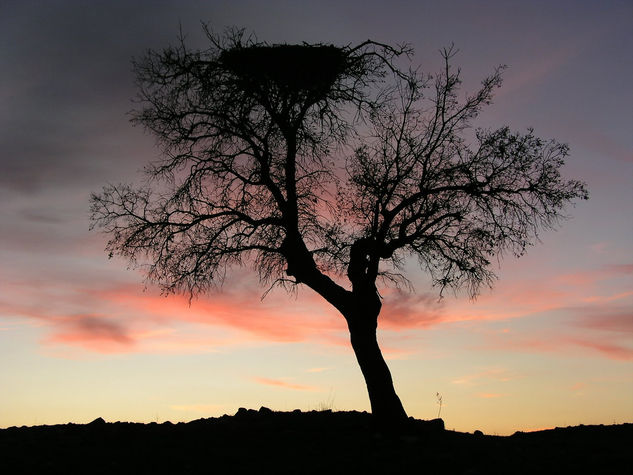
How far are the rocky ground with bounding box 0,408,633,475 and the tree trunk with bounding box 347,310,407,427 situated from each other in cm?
44

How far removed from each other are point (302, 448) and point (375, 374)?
3125 mm

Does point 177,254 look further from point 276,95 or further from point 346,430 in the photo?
point 346,430

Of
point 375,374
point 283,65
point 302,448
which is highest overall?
point 283,65

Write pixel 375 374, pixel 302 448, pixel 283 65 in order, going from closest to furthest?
1. pixel 302 448
2. pixel 375 374
3. pixel 283 65

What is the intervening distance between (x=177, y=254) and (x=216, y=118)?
392 cm

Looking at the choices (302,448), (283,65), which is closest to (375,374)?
(302,448)

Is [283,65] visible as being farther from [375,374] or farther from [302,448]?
[302,448]

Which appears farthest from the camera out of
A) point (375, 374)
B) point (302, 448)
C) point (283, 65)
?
point (283, 65)

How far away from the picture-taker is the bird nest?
18172 mm

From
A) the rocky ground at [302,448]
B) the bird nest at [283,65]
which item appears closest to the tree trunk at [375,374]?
the rocky ground at [302,448]

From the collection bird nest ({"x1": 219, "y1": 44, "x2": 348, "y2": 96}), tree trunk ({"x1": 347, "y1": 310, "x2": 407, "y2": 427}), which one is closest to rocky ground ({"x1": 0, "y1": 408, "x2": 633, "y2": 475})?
tree trunk ({"x1": 347, "y1": 310, "x2": 407, "y2": 427})

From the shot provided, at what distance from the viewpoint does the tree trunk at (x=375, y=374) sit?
17.5 m

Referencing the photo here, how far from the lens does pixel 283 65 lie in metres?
18.3

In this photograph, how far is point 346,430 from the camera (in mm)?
17438
